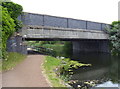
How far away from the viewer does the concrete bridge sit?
19625 millimetres

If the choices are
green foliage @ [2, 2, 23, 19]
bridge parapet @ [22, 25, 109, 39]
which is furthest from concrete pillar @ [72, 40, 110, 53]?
green foliage @ [2, 2, 23, 19]

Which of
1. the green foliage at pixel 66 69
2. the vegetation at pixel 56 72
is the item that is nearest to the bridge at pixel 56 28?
the vegetation at pixel 56 72

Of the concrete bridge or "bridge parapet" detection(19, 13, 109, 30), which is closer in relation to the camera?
the concrete bridge

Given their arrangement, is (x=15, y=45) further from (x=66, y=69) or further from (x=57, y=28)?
(x=57, y=28)

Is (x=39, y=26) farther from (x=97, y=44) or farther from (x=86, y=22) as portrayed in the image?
(x=97, y=44)

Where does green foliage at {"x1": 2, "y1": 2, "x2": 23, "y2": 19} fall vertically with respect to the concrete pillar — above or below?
above

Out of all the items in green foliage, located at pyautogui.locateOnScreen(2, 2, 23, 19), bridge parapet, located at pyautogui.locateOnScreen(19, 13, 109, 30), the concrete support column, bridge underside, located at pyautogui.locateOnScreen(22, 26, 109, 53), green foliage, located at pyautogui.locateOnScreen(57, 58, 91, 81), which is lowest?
green foliage, located at pyautogui.locateOnScreen(57, 58, 91, 81)

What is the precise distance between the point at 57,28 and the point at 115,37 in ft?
49.5

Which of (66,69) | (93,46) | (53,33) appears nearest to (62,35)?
(53,33)

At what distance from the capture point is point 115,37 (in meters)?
29.9

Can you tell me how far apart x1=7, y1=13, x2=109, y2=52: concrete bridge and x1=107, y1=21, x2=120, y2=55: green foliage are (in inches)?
55.1

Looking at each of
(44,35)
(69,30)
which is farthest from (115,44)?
(44,35)

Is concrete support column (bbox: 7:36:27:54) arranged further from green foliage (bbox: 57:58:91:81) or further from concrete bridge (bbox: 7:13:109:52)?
green foliage (bbox: 57:58:91:81)

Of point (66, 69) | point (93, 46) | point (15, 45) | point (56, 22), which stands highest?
point (56, 22)
